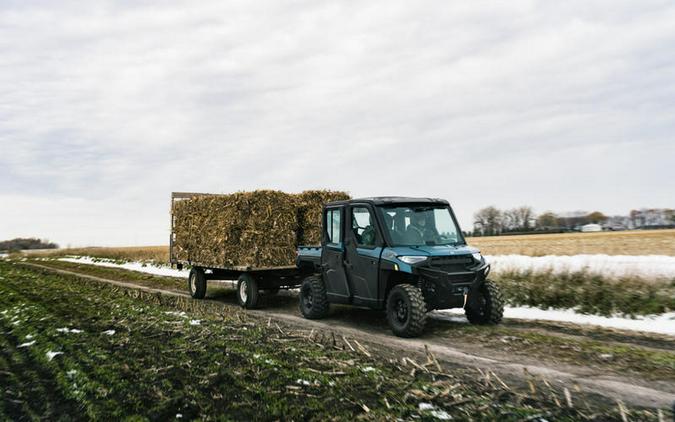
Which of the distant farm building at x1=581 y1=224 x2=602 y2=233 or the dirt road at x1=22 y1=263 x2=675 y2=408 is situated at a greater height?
the distant farm building at x1=581 y1=224 x2=602 y2=233

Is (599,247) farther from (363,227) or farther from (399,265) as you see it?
(399,265)

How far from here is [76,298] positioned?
14.1 m

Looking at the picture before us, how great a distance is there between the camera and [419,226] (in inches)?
374

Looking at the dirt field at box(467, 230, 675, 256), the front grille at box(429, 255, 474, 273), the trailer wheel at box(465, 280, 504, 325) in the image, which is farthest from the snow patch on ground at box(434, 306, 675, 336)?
the dirt field at box(467, 230, 675, 256)

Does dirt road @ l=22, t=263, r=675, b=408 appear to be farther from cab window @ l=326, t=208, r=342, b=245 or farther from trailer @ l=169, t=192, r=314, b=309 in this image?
cab window @ l=326, t=208, r=342, b=245

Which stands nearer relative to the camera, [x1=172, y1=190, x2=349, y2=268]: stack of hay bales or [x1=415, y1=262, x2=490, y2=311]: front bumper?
[x1=415, y1=262, x2=490, y2=311]: front bumper

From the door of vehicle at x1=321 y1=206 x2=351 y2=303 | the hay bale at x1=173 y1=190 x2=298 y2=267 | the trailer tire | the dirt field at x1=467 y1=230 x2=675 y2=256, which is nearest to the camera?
the door of vehicle at x1=321 y1=206 x2=351 y2=303

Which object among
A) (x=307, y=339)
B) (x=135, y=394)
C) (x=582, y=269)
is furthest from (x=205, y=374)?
(x=582, y=269)

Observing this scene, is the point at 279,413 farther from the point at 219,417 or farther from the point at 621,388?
the point at 621,388

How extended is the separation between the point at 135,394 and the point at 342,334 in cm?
410

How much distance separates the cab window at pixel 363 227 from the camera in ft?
31.2

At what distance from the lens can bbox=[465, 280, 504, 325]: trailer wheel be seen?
9305 mm

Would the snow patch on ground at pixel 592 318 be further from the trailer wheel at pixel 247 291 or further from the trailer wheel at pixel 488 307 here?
the trailer wheel at pixel 247 291

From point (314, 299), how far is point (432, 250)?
2.96m
